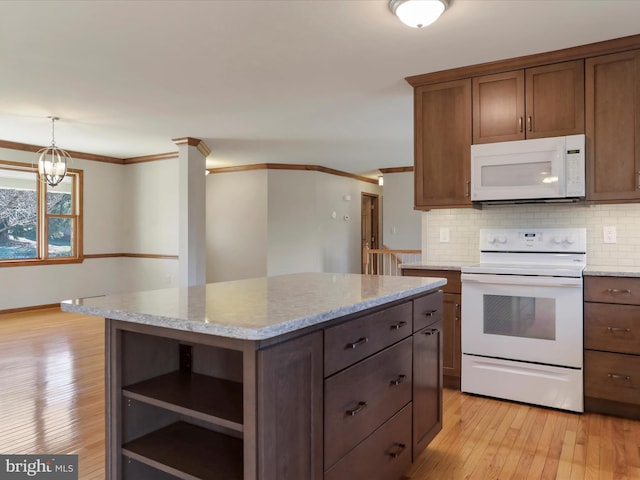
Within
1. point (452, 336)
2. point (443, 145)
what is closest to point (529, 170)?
point (443, 145)

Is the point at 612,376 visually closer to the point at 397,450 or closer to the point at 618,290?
the point at 618,290

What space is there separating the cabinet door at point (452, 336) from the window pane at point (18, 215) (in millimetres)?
5931

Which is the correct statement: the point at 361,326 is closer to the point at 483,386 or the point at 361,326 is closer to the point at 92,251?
the point at 483,386

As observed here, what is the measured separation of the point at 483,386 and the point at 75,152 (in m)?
6.50

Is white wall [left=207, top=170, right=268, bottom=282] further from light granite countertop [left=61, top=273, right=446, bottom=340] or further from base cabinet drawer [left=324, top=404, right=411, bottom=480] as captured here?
base cabinet drawer [left=324, top=404, right=411, bottom=480]

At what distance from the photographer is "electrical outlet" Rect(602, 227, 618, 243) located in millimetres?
3092

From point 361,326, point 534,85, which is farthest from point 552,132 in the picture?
point 361,326

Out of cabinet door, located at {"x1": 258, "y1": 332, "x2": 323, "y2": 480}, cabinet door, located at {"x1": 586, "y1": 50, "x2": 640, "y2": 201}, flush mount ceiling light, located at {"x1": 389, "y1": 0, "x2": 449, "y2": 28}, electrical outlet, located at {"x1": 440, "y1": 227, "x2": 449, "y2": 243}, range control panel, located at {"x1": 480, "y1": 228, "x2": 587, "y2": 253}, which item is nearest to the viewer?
cabinet door, located at {"x1": 258, "y1": 332, "x2": 323, "y2": 480}

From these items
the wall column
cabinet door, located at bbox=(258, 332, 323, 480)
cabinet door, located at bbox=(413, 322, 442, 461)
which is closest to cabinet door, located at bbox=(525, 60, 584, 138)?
cabinet door, located at bbox=(413, 322, 442, 461)

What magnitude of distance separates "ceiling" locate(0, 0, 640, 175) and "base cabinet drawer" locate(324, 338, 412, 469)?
6.06 feet

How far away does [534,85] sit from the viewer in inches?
122

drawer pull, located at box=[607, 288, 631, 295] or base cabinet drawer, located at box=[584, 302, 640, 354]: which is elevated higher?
drawer pull, located at box=[607, 288, 631, 295]

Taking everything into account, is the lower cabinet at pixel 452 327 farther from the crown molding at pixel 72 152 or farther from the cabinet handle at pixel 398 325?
the crown molding at pixel 72 152

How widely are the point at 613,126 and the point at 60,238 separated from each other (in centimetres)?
699
